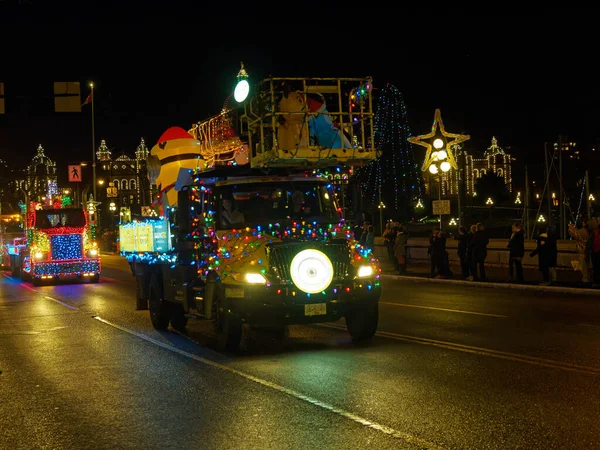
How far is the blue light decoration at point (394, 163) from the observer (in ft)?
195

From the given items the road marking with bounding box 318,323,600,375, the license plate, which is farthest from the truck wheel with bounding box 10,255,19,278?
the license plate

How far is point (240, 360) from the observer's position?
36.4 feet

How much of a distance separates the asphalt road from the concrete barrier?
34.7 ft

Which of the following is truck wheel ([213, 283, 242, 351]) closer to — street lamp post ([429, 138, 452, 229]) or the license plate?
the license plate

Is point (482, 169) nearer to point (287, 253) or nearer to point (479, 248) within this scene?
point (479, 248)

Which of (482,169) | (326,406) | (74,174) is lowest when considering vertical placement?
(326,406)

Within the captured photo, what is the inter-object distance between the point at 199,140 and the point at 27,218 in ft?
57.4

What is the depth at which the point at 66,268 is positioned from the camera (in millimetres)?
28750

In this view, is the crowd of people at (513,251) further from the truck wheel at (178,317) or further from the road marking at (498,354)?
the road marking at (498,354)

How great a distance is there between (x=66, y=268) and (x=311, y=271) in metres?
19.2

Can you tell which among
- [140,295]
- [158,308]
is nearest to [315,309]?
[158,308]

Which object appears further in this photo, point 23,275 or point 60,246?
point 23,275

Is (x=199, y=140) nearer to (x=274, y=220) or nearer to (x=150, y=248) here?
(x=150, y=248)

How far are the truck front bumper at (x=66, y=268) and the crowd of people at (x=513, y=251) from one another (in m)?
9.43
